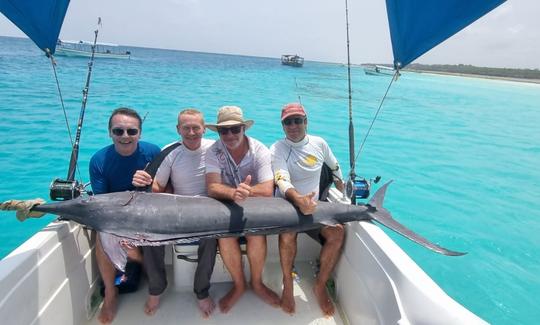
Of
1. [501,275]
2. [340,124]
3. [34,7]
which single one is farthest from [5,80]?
[501,275]

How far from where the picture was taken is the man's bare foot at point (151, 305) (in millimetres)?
2689

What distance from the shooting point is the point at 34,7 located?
2150mm

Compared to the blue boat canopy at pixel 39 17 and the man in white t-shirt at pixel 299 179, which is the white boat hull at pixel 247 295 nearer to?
the man in white t-shirt at pixel 299 179

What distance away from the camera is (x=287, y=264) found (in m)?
2.78

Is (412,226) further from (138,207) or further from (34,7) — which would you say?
(34,7)

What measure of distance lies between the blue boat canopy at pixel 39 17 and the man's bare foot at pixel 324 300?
2.98 metres

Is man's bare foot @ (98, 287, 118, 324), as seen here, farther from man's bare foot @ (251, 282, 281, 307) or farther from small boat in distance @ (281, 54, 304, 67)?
small boat in distance @ (281, 54, 304, 67)

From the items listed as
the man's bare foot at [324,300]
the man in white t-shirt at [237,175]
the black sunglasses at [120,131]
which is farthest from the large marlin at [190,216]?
the man's bare foot at [324,300]

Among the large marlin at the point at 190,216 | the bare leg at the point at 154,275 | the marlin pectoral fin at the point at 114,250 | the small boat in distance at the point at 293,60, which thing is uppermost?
the small boat in distance at the point at 293,60

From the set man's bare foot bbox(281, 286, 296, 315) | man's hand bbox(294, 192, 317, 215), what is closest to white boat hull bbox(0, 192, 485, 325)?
man's bare foot bbox(281, 286, 296, 315)

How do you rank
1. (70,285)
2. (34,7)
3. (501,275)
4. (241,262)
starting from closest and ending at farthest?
(34,7)
(70,285)
(241,262)
(501,275)

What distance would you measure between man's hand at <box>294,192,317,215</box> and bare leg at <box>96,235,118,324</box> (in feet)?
5.20

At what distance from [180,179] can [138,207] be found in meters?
0.60

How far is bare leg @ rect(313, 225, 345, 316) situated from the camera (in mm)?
2777
